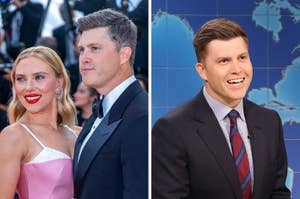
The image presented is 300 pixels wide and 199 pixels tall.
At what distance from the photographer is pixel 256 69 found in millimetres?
2523

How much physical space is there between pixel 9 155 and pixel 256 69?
4.03 feet

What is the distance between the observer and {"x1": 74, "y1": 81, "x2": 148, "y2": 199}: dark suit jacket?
2.09m

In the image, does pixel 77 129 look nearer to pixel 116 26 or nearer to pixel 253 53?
pixel 116 26

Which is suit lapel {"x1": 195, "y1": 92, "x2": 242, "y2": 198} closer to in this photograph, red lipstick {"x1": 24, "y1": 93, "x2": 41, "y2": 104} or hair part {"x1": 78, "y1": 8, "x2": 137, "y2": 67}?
hair part {"x1": 78, "y1": 8, "x2": 137, "y2": 67}

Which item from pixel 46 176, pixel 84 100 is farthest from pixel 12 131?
pixel 84 100

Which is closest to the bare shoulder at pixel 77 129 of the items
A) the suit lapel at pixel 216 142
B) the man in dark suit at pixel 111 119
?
the man in dark suit at pixel 111 119

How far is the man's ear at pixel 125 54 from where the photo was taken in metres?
2.23

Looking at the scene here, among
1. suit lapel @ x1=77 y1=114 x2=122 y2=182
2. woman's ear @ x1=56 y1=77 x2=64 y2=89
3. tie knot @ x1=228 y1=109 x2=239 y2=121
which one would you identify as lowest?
suit lapel @ x1=77 y1=114 x2=122 y2=182

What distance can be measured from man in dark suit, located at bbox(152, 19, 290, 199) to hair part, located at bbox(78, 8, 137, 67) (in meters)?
0.34

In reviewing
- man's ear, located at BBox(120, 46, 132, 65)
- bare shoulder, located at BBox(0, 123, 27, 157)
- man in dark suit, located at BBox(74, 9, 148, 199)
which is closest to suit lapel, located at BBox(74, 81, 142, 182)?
man in dark suit, located at BBox(74, 9, 148, 199)

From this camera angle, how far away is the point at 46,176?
218 centimetres

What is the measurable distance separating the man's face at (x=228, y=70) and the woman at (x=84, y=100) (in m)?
0.53

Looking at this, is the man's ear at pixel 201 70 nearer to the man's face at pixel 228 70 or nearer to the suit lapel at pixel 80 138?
the man's face at pixel 228 70

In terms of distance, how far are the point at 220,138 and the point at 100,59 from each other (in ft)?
2.09
